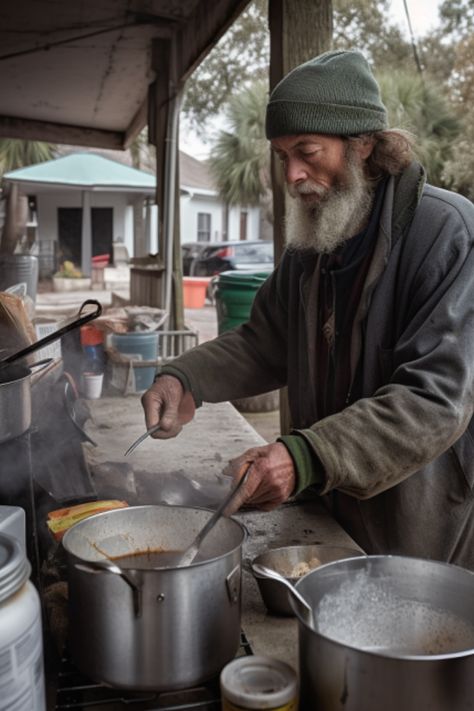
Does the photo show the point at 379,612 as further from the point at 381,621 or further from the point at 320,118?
the point at 320,118

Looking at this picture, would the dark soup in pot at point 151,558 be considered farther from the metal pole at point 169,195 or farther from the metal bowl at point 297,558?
the metal pole at point 169,195

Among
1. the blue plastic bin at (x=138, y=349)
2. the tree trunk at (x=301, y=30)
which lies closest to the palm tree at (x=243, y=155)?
the blue plastic bin at (x=138, y=349)

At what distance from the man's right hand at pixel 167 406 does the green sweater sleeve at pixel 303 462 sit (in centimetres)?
68

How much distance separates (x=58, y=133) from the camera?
33.7ft

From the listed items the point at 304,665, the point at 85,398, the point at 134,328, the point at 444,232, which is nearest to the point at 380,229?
the point at 444,232

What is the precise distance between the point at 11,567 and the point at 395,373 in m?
1.21

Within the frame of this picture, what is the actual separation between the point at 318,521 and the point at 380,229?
3.20 ft

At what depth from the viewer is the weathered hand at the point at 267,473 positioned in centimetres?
161

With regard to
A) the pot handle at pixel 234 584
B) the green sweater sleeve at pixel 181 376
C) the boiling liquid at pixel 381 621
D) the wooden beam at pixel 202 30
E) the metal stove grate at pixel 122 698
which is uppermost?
the wooden beam at pixel 202 30

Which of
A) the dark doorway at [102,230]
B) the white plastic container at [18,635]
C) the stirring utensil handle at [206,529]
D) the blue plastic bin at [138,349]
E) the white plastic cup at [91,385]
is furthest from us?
the dark doorway at [102,230]

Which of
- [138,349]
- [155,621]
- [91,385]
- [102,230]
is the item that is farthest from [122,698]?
[102,230]

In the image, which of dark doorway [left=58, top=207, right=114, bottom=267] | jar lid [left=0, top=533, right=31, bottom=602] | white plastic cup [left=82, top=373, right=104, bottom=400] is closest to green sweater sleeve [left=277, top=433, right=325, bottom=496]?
jar lid [left=0, top=533, right=31, bottom=602]

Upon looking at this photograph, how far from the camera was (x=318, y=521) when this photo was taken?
2.35 m

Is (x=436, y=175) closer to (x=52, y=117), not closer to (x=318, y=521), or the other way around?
(x=52, y=117)
